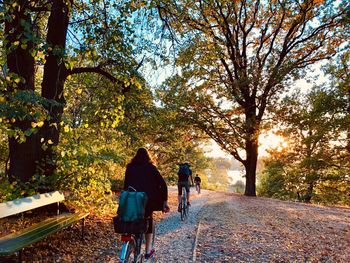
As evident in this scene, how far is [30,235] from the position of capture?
4.88m

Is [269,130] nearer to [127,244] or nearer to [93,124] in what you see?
[93,124]

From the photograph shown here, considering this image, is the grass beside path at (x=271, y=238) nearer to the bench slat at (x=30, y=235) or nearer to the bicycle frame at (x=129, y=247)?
the bicycle frame at (x=129, y=247)

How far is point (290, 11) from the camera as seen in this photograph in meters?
19.1

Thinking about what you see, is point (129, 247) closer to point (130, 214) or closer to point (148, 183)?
point (130, 214)

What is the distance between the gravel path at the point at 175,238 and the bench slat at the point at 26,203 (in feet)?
8.30

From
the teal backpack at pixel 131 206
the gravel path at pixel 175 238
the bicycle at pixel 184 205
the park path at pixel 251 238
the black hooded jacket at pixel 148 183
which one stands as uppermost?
the black hooded jacket at pixel 148 183

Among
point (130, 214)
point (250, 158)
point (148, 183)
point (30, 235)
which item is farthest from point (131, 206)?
point (250, 158)

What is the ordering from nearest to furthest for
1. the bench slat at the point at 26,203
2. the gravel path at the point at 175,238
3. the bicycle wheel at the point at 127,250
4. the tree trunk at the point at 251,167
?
the bicycle wheel at the point at 127,250, the bench slat at the point at 26,203, the gravel path at the point at 175,238, the tree trunk at the point at 251,167

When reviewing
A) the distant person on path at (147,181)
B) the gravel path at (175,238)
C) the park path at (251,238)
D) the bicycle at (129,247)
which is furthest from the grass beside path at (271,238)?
the distant person on path at (147,181)

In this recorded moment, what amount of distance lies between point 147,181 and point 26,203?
2506mm

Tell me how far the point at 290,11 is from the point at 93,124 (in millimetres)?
15846

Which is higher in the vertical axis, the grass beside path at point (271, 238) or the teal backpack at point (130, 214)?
the teal backpack at point (130, 214)

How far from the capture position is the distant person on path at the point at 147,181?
179 inches

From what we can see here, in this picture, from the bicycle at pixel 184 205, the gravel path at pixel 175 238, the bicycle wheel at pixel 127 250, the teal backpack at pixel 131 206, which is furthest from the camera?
the bicycle at pixel 184 205
